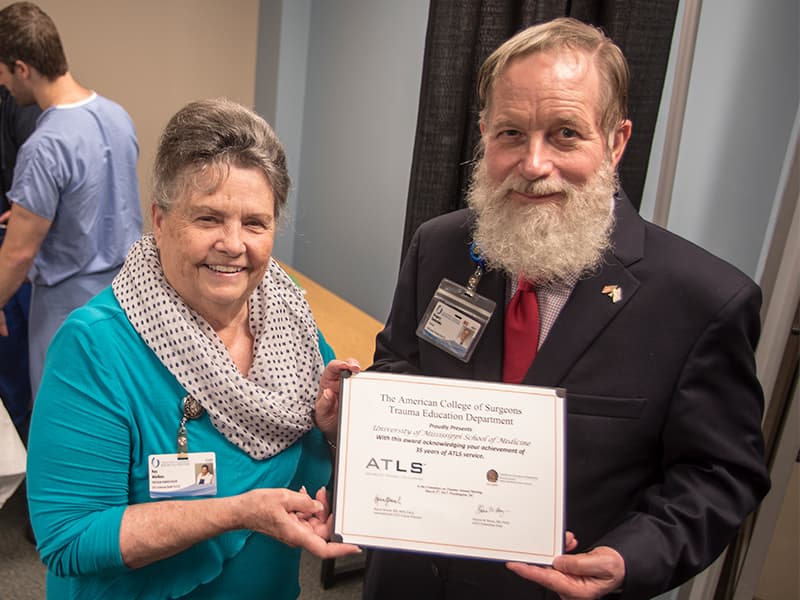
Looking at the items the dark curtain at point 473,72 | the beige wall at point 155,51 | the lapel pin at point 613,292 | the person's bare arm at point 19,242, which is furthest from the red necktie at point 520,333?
the beige wall at point 155,51

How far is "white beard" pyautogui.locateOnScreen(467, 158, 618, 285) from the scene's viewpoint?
121cm

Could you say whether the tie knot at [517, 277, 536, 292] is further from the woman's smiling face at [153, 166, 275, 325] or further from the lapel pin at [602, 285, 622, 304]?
the woman's smiling face at [153, 166, 275, 325]

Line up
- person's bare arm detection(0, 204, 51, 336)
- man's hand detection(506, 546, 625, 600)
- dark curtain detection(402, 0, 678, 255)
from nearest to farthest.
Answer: man's hand detection(506, 546, 625, 600) < dark curtain detection(402, 0, 678, 255) < person's bare arm detection(0, 204, 51, 336)

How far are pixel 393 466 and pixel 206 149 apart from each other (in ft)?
2.11

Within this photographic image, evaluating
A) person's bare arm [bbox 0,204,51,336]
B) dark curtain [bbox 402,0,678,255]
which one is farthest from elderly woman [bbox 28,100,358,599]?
person's bare arm [bbox 0,204,51,336]

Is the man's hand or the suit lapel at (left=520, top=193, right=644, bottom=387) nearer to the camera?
the man's hand

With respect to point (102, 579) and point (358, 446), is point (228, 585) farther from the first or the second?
point (358, 446)

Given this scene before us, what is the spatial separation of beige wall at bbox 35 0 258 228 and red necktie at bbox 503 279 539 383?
274 cm

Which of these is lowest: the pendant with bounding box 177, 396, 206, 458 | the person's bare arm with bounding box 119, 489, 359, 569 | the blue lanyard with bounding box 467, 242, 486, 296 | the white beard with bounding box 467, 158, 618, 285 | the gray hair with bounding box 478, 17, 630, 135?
the person's bare arm with bounding box 119, 489, 359, 569

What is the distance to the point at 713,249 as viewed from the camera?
1982 mm

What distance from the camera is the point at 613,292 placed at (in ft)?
3.96
